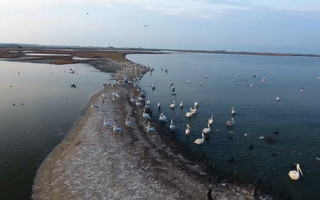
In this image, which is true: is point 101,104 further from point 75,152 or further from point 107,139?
point 75,152

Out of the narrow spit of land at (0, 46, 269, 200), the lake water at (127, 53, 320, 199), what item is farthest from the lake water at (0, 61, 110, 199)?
the lake water at (127, 53, 320, 199)

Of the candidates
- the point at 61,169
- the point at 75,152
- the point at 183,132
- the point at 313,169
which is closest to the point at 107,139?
the point at 75,152

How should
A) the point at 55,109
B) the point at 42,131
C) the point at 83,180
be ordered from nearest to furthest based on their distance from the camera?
the point at 83,180 < the point at 42,131 < the point at 55,109

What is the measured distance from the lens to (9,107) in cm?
3622

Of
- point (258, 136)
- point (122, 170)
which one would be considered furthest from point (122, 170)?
point (258, 136)

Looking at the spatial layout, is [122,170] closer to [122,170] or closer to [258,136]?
[122,170]

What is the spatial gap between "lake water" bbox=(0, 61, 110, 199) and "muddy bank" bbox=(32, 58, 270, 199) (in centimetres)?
110

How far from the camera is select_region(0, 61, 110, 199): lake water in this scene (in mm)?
19953

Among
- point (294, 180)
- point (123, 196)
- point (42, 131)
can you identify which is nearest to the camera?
point (123, 196)

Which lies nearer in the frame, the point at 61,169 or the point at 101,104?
the point at 61,169

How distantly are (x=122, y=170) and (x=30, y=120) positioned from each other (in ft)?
51.9

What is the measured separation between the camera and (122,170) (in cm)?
1973

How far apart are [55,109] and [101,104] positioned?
5.38m

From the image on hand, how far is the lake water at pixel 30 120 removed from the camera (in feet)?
65.5
